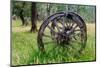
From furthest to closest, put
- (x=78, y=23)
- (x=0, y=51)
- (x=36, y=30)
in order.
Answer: (x=78, y=23), (x=36, y=30), (x=0, y=51)

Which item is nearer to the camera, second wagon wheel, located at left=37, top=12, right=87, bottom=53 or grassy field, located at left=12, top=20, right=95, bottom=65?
grassy field, located at left=12, top=20, right=95, bottom=65

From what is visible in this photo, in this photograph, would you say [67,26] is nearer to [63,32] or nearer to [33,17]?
[63,32]

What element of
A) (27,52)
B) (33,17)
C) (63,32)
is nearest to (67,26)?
(63,32)

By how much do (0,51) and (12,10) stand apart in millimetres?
472

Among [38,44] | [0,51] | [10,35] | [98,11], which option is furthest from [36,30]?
[98,11]

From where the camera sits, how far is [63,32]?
7.72 ft

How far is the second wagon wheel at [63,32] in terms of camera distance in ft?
7.47

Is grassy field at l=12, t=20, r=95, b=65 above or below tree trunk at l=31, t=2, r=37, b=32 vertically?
below

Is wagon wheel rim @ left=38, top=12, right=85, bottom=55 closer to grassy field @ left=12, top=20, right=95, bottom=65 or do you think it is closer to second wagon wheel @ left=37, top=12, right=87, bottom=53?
second wagon wheel @ left=37, top=12, right=87, bottom=53

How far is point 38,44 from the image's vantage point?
2.25m

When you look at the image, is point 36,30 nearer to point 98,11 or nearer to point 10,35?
point 10,35

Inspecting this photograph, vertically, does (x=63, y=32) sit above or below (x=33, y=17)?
below

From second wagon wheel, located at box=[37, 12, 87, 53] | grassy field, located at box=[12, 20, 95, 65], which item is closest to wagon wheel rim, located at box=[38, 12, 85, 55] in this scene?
second wagon wheel, located at box=[37, 12, 87, 53]

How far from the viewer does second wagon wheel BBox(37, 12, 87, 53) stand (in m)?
2.28
